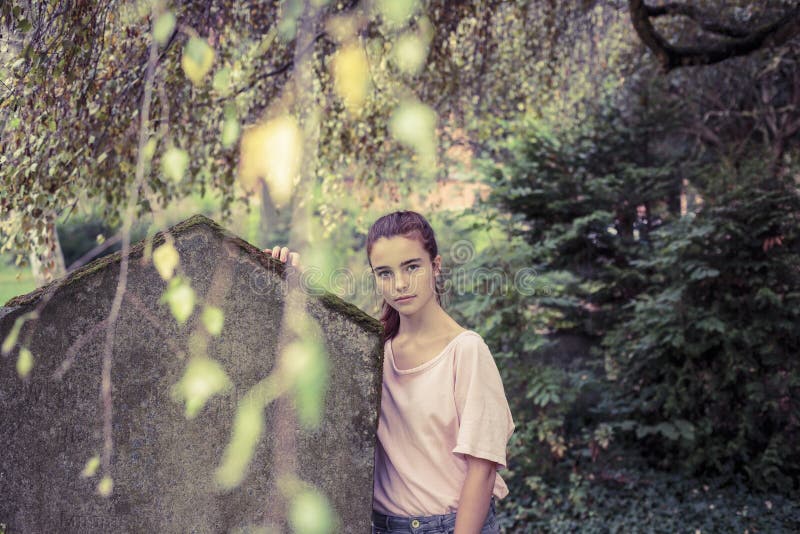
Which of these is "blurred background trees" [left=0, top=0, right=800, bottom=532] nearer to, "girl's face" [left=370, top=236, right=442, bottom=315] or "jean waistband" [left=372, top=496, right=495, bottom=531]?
"girl's face" [left=370, top=236, right=442, bottom=315]

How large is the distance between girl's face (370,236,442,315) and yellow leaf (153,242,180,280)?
547 mm

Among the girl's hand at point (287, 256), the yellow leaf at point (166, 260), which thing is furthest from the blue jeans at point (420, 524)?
the yellow leaf at point (166, 260)

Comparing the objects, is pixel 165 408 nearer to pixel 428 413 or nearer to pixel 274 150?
pixel 428 413

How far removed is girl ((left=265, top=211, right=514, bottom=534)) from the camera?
1.77 metres

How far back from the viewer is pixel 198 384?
1.70 metres

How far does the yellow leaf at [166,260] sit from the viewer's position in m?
1.69

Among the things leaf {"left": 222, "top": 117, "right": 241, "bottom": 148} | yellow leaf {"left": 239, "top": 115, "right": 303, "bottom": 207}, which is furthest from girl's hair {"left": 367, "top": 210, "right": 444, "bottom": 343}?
yellow leaf {"left": 239, "top": 115, "right": 303, "bottom": 207}

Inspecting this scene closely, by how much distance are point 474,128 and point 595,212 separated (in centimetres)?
347

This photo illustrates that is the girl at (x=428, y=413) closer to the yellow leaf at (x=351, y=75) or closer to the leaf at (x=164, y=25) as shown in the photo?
the leaf at (x=164, y=25)

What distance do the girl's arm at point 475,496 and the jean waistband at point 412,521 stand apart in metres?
0.05

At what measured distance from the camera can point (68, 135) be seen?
3775 mm

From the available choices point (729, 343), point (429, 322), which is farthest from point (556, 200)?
point (429, 322)

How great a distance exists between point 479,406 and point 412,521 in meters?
0.34

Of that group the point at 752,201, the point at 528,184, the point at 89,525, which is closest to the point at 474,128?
the point at 528,184
